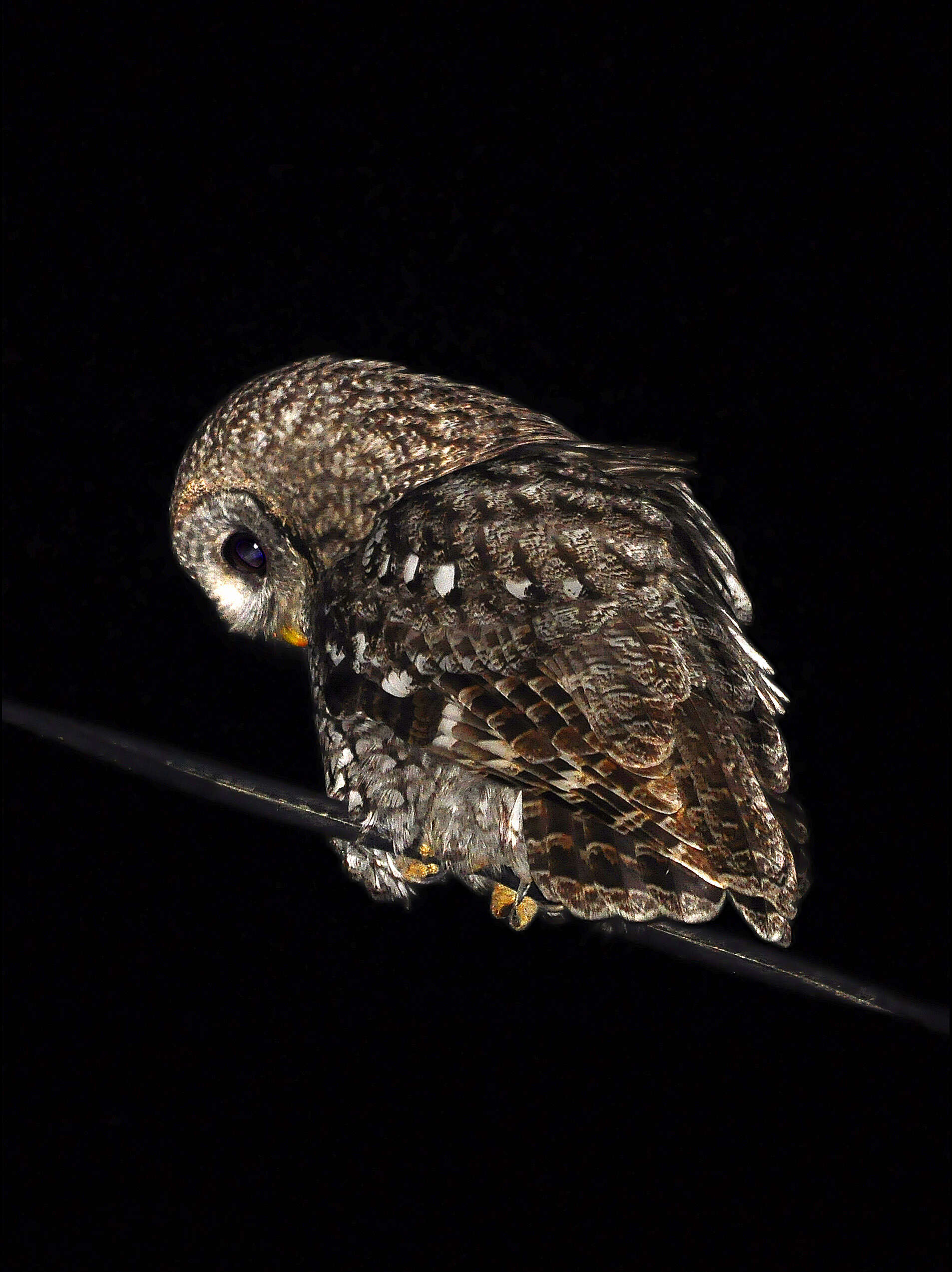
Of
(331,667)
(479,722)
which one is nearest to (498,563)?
(479,722)

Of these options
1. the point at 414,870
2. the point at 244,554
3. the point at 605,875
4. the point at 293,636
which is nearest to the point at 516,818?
the point at 605,875

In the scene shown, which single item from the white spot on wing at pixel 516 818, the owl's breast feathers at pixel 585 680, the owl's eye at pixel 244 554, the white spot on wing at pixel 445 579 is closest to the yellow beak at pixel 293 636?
the owl's eye at pixel 244 554

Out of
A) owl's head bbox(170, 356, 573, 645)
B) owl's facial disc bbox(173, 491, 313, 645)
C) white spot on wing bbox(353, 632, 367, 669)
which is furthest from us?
owl's facial disc bbox(173, 491, 313, 645)

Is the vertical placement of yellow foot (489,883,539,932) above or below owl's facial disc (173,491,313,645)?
below

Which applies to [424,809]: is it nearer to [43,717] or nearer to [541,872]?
[541,872]

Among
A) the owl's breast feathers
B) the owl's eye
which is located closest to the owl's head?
the owl's eye

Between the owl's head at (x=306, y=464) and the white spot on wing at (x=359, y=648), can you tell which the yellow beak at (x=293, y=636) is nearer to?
the owl's head at (x=306, y=464)

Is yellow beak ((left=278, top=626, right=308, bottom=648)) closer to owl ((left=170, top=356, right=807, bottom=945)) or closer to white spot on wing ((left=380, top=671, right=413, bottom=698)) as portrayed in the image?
owl ((left=170, top=356, right=807, bottom=945))

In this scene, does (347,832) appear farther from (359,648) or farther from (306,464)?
(306,464)
